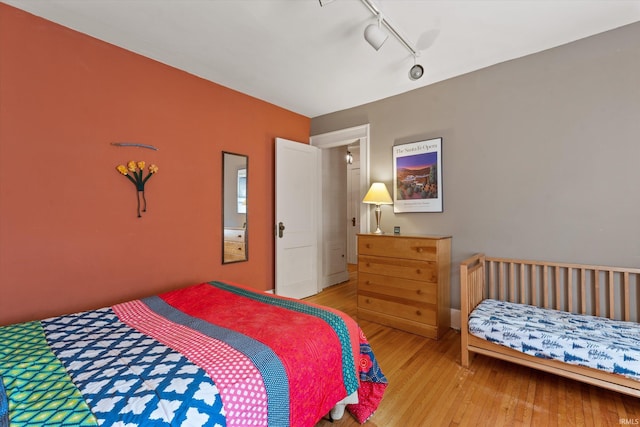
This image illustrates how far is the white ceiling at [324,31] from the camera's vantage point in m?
1.94

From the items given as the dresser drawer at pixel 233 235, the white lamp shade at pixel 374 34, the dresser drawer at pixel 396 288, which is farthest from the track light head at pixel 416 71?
the dresser drawer at pixel 233 235

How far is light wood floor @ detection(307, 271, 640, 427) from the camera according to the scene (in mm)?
1622

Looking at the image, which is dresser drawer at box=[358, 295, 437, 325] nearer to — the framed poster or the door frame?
the door frame

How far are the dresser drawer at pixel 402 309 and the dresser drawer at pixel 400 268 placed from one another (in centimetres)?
28

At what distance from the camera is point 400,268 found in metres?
2.83

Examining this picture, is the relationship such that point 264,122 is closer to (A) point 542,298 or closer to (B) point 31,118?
(B) point 31,118

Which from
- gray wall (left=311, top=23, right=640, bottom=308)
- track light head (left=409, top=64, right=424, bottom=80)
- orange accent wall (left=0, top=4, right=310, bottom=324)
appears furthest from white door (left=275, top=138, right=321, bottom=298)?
track light head (left=409, top=64, right=424, bottom=80)

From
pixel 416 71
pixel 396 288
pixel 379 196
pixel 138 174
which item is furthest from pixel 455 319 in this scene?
pixel 138 174

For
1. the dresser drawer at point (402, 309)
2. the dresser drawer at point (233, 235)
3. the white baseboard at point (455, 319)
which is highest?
the dresser drawer at point (233, 235)

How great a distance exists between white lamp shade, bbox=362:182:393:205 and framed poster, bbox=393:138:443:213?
17 centimetres

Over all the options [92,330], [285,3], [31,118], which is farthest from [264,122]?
[92,330]

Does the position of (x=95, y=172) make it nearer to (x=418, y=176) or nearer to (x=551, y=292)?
(x=418, y=176)

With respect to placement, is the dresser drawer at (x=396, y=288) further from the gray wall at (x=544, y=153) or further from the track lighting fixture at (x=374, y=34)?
the track lighting fixture at (x=374, y=34)

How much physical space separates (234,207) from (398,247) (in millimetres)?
1867
